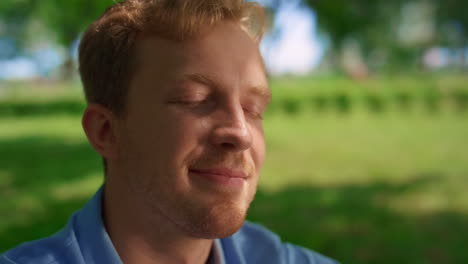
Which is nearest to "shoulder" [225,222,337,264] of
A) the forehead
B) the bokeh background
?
the forehead

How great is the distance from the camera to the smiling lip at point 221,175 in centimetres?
123

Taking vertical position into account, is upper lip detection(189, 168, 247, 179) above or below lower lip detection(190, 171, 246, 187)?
above

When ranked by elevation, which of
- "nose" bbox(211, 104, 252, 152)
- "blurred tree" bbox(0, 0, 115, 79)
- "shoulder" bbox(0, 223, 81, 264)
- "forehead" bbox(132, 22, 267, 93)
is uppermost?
"forehead" bbox(132, 22, 267, 93)

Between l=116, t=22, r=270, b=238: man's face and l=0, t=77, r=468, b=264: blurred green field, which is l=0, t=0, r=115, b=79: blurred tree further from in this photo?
l=116, t=22, r=270, b=238: man's face

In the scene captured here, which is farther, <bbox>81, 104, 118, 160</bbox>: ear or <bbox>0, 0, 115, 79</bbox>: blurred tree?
<bbox>0, 0, 115, 79</bbox>: blurred tree

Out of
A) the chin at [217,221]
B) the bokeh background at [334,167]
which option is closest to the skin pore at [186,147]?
the chin at [217,221]

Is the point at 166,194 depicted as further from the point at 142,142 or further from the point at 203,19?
the point at 203,19

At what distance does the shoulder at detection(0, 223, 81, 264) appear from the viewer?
48.7 inches

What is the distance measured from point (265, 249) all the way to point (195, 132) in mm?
545

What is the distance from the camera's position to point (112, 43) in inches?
55.2

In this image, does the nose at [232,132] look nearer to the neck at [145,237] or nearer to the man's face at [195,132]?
the man's face at [195,132]

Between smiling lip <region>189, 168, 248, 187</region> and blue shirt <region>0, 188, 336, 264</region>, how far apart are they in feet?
1.04

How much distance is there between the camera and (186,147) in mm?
1224

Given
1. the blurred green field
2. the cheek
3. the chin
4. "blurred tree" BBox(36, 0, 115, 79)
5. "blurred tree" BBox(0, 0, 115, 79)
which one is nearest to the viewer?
the chin
